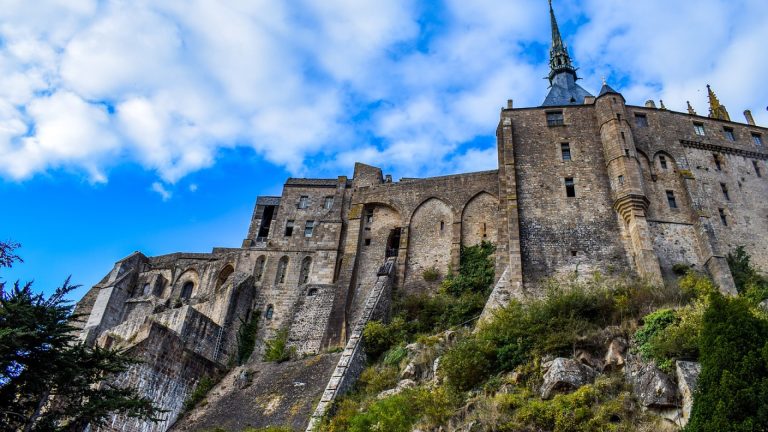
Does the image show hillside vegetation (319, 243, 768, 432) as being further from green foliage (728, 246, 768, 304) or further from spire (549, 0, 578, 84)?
spire (549, 0, 578, 84)

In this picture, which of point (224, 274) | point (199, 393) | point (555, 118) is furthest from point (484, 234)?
point (224, 274)

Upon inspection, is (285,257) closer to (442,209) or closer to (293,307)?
(293,307)

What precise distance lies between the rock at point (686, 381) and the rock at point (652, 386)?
214 mm

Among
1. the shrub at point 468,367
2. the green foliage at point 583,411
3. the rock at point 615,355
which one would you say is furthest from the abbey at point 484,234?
the green foliage at point 583,411

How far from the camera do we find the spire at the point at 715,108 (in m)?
38.1

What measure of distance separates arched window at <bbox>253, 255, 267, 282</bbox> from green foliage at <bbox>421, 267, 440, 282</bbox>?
967cm

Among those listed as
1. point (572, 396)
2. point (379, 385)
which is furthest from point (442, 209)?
point (572, 396)

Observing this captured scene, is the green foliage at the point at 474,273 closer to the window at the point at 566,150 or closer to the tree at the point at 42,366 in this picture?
the window at the point at 566,150

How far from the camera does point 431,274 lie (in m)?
30.3

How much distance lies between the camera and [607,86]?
31422mm

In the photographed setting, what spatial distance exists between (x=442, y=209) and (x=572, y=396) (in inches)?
730

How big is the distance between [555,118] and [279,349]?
17279 millimetres

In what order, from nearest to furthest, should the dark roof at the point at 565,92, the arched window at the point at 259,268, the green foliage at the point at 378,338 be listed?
the green foliage at the point at 378,338, the arched window at the point at 259,268, the dark roof at the point at 565,92

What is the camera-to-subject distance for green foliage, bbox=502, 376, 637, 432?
1406cm
